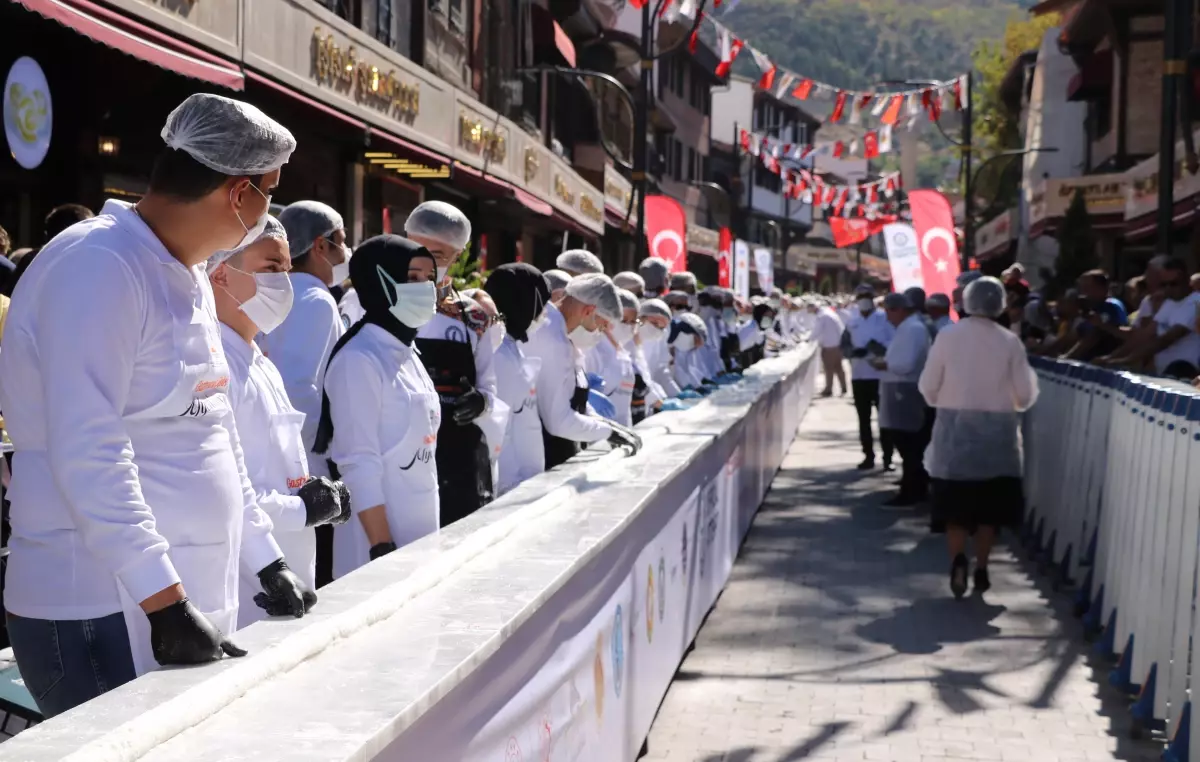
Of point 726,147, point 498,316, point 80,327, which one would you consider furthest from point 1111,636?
point 726,147

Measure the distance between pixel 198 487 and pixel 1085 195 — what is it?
34431 mm

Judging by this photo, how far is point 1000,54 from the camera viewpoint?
61.5 metres

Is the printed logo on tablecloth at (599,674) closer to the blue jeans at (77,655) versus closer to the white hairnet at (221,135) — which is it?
the blue jeans at (77,655)

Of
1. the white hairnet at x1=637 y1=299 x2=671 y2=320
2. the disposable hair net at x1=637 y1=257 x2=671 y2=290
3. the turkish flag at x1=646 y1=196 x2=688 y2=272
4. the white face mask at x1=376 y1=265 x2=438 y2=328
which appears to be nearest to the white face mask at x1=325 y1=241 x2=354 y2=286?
the white face mask at x1=376 y1=265 x2=438 y2=328

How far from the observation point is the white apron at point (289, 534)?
11.6ft

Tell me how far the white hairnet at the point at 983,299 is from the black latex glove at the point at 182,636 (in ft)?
26.2

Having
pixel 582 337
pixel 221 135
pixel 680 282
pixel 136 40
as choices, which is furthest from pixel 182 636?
pixel 680 282

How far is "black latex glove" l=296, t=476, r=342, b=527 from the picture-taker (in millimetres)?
3615

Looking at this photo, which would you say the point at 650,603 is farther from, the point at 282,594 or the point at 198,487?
the point at 198,487

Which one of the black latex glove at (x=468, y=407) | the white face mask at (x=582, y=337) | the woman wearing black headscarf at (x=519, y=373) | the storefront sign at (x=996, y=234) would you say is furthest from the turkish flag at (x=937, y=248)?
the storefront sign at (x=996, y=234)

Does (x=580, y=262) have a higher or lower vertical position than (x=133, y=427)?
higher

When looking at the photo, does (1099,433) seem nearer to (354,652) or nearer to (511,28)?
(354,652)

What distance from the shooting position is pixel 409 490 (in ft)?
15.8

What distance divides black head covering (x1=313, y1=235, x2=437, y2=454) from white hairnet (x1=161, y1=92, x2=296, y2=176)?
2.02m
